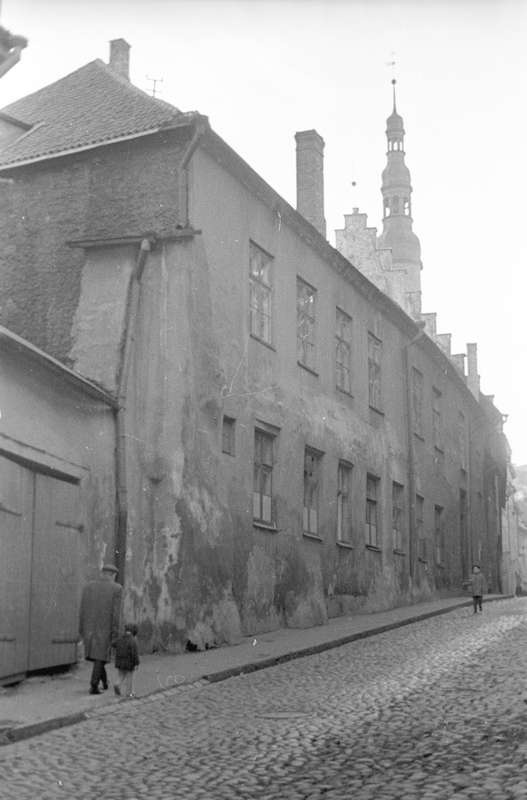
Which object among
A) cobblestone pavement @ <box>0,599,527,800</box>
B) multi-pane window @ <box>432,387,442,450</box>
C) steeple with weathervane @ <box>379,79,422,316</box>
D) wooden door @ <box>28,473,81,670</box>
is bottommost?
cobblestone pavement @ <box>0,599,527,800</box>

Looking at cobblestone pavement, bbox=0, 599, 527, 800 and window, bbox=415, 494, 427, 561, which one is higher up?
window, bbox=415, 494, 427, 561

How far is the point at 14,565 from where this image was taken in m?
12.0

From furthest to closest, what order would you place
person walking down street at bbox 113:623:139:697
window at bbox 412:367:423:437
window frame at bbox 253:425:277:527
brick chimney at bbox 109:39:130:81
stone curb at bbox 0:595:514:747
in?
window at bbox 412:367:423:437 → brick chimney at bbox 109:39:130:81 → window frame at bbox 253:425:277:527 → person walking down street at bbox 113:623:139:697 → stone curb at bbox 0:595:514:747

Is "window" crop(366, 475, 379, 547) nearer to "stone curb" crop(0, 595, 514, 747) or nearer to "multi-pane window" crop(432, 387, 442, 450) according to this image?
"stone curb" crop(0, 595, 514, 747)

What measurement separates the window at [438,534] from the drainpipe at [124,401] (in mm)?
16517

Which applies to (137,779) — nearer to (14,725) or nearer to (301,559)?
(14,725)

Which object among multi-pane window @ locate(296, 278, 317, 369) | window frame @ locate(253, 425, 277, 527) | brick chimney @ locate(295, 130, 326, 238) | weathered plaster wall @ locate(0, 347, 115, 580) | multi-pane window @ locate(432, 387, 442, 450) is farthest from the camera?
multi-pane window @ locate(432, 387, 442, 450)

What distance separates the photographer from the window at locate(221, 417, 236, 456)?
1730 cm

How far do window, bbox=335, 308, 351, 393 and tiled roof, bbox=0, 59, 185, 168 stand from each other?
22.3 feet

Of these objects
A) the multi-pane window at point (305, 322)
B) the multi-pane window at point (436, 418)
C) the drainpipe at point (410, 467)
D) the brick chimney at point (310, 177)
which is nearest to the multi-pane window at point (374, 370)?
the drainpipe at point (410, 467)

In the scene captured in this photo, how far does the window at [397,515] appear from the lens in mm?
25983

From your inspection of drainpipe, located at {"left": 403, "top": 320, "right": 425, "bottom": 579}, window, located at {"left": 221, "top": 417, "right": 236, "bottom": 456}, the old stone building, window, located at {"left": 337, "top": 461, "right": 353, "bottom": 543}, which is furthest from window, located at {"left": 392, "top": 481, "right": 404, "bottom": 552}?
window, located at {"left": 221, "top": 417, "right": 236, "bottom": 456}

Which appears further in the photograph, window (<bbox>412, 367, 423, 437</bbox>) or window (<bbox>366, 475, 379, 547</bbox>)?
window (<bbox>412, 367, 423, 437</bbox>)

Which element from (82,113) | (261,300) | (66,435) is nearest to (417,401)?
(261,300)
